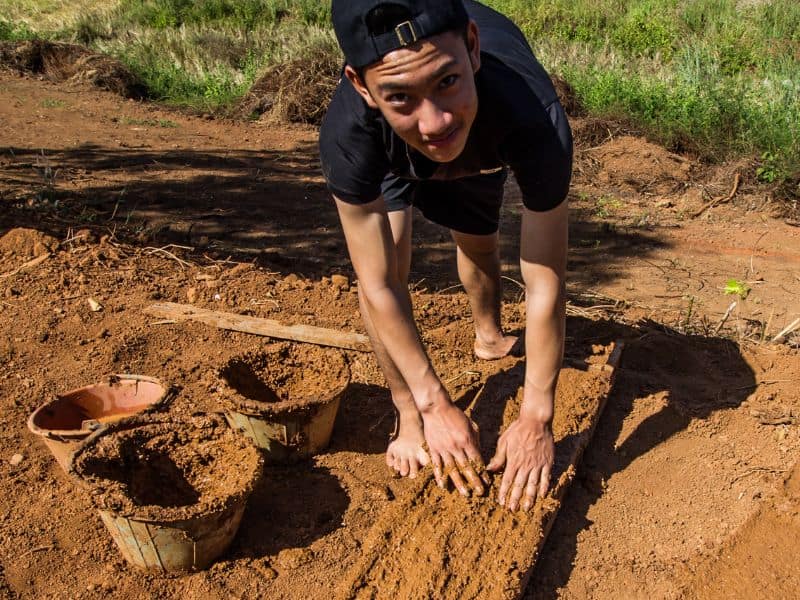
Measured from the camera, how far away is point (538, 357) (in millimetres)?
2750

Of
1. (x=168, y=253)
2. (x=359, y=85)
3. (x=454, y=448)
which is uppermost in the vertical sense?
(x=359, y=85)

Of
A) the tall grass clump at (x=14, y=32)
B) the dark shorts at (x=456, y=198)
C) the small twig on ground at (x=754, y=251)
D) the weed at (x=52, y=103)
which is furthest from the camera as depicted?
the tall grass clump at (x=14, y=32)

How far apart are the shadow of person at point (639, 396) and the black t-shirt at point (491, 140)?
1223mm

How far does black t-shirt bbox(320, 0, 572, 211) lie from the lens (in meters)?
2.42

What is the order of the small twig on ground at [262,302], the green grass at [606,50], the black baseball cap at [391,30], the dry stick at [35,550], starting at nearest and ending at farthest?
the black baseball cap at [391,30] → the dry stick at [35,550] → the small twig on ground at [262,302] → the green grass at [606,50]

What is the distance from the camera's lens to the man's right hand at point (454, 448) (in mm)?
2807

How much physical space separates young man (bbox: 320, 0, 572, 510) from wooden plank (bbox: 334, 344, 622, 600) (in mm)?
84

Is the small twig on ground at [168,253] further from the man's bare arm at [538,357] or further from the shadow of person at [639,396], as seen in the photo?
the man's bare arm at [538,357]

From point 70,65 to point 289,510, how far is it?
1044 cm

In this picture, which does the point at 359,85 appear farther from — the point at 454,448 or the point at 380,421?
the point at 380,421

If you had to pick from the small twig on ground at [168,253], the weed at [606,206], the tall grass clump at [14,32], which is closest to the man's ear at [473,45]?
the small twig on ground at [168,253]

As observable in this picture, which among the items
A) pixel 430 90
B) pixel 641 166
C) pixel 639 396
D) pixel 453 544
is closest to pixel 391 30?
pixel 430 90

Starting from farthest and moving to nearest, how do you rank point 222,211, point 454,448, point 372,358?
point 222,211 → point 372,358 → point 454,448

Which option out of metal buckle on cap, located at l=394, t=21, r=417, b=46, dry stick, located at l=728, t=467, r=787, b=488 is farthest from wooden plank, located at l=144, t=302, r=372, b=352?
metal buckle on cap, located at l=394, t=21, r=417, b=46
